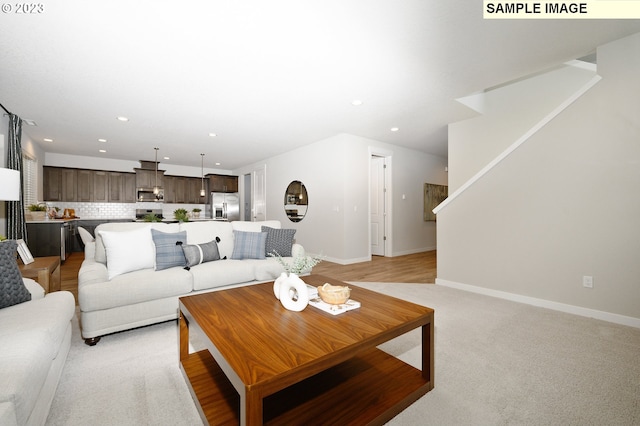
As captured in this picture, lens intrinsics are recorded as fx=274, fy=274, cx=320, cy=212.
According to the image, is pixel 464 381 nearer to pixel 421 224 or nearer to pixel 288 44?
pixel 288 44

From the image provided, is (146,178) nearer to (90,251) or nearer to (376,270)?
(90,251)

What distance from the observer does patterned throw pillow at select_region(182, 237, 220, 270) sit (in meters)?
2.85

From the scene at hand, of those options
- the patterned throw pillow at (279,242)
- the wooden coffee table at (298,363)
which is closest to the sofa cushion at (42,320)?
the wooden coffee table at (298,363)

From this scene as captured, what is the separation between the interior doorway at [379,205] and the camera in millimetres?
6430

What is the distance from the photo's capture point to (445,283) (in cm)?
400

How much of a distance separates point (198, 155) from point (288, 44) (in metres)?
5.69

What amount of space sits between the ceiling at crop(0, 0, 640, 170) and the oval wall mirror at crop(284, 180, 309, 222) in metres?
1.95

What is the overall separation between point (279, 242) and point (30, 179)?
6057 millimetres

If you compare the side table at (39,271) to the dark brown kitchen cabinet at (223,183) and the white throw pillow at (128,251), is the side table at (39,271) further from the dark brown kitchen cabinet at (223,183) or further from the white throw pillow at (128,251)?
the dark brown kitchen cabinet at (223,183)

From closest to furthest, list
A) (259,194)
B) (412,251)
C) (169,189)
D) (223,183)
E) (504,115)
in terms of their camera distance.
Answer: (504,115), (412,251), (259,194), (169,189), (223,183)

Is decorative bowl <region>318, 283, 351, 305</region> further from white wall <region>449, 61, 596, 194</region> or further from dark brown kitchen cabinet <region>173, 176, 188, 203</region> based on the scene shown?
dark brown kitchen cabinet <region>173, 176, 188, 203</region>

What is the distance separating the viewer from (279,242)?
11.5ft

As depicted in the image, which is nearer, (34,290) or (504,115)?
(34,290)

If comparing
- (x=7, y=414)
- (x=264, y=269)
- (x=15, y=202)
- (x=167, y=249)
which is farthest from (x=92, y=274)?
(x=15, y=202)
